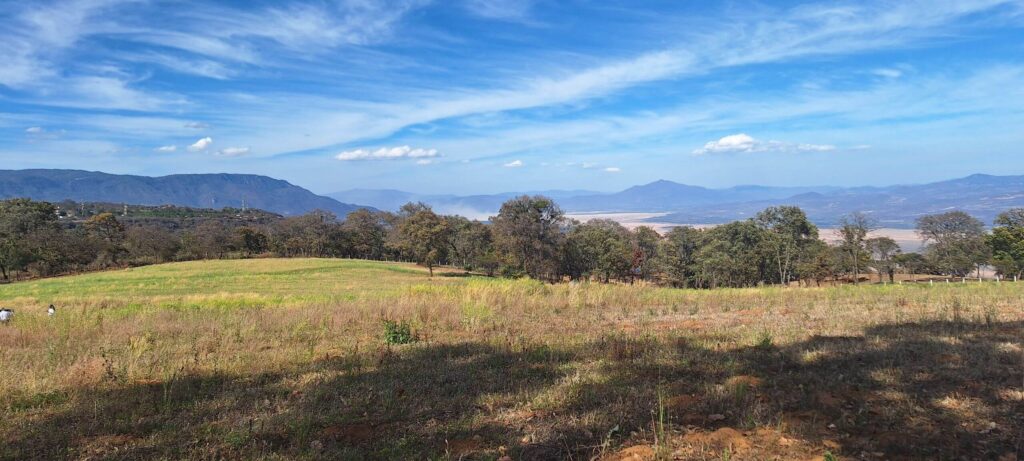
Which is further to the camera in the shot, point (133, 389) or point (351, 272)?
point (351, 272)

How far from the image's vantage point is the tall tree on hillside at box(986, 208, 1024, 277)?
167 feet

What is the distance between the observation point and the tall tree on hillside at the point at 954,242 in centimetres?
6179

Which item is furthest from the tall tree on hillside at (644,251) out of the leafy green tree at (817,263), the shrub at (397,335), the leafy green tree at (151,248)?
the leafy green tree at (151,248)

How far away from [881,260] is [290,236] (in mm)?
95386

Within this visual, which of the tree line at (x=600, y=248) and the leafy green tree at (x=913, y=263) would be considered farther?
the leafy green tree at (x=913, y=263)

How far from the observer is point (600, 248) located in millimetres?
65938

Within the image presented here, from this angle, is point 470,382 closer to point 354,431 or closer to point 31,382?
point 354,431

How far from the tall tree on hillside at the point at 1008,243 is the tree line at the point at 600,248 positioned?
14 cm

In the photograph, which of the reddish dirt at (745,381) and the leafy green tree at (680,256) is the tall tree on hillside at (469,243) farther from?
the reddish dirt at (745,381)

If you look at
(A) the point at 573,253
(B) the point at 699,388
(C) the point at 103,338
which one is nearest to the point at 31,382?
(C) the point at 103,338

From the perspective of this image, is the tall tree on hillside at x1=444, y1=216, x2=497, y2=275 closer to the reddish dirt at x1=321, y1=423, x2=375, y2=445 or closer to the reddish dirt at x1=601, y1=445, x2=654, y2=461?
the reddish dirt at x1=321, y1=423, x2=375, y2=445

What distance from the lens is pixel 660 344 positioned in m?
7.27

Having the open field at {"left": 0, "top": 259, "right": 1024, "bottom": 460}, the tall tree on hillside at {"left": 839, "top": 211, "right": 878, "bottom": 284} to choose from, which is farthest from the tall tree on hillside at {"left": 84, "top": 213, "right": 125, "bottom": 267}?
the tall tree on hillside at {"left": 839, "top": 211, "right": 878, "bottom": 284}

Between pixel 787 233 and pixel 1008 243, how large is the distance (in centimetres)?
2155
